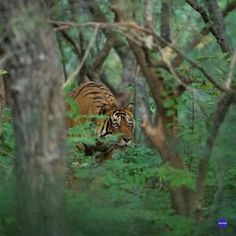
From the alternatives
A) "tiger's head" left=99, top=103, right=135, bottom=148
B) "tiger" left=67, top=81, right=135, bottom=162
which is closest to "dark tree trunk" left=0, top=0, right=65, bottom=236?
"tiger" left=67, top=81, right=135, bottom=162

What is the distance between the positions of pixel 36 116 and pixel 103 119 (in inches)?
197

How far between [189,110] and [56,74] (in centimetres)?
264

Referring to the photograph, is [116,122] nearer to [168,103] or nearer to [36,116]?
[168,103]

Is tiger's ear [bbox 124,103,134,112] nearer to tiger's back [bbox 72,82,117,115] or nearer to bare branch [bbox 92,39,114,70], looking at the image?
tiger's back [bbox 72,82,117,115]

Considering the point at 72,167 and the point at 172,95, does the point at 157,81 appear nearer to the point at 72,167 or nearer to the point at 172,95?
the point at 172,95

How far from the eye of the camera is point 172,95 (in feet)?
16.9

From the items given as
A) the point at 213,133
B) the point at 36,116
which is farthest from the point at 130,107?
the point at 36,116

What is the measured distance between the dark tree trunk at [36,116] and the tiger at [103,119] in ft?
12.2

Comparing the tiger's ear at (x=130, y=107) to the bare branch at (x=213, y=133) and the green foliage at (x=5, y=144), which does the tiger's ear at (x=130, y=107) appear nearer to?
the green foliage at (x=5, y=144)

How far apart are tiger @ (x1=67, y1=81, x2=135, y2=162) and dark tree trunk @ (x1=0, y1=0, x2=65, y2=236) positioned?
3724mm

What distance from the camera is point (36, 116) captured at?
4434 millimetres

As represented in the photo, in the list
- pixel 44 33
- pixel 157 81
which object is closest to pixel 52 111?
pixel 44 33

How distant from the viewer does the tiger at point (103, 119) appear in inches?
348
